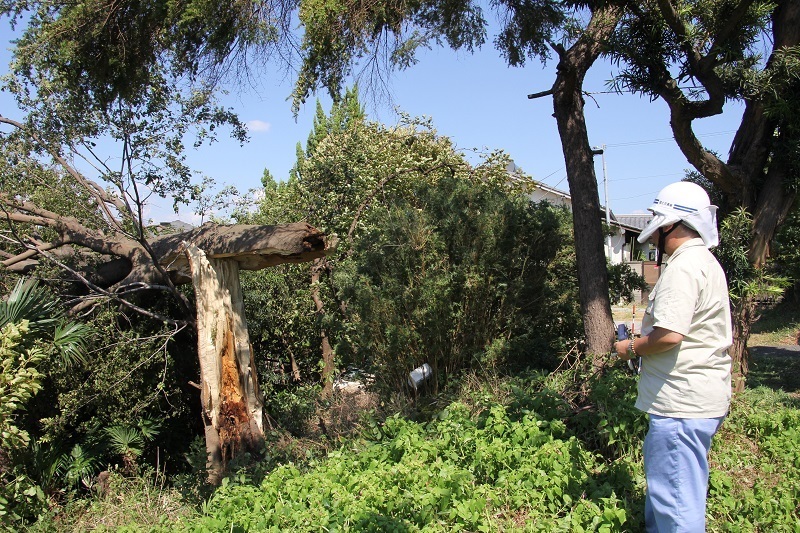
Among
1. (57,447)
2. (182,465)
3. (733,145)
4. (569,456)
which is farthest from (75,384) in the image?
(733,145)

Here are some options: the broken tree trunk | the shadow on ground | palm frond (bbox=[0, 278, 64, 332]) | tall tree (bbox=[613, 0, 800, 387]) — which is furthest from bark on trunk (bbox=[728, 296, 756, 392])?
palm frond (bbox=[0, 278, 64, 332])

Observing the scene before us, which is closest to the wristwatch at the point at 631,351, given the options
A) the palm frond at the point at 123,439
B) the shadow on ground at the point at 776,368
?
the shadow on ground at the point at 776,368

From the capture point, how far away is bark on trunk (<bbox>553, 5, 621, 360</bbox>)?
264 inches

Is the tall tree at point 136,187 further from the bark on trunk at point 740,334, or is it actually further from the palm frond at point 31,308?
the bark on trunk at point 740,334

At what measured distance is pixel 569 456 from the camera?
4.54 metres

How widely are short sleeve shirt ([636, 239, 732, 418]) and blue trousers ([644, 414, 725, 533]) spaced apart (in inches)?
2.4

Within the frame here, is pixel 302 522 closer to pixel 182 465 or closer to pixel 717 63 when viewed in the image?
pixel 717 63

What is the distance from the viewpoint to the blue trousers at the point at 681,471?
124 inches

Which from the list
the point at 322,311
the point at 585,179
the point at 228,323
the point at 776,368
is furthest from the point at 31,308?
the point at 776,368

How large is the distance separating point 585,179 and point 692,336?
398 centimetres

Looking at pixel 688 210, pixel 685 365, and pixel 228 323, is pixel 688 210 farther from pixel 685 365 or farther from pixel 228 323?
pixel 228 323

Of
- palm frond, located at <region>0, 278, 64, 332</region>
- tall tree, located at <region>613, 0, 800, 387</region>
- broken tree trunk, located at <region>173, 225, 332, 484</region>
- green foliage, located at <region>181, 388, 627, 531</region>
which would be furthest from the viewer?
broken tree trunk, located at <region>173, 225, 332, 484</region>

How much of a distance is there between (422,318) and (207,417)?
2840mm

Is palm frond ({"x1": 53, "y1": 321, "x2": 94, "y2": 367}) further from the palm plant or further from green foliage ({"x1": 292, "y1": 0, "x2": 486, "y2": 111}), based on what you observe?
green foliage ({"x1": 292, "y1": 0, "x2": 486, "y2": 111})
